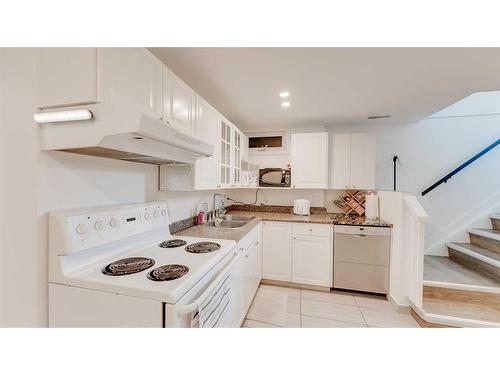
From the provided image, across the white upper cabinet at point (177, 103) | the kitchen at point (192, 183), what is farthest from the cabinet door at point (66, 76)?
the white upper cabinet at point (177, 103)

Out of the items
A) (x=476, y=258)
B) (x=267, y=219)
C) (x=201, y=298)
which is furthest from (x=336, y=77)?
(x=476, y=258)

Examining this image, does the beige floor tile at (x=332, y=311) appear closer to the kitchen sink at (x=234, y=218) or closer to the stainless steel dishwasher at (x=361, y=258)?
the stainless steel dishwasher at (x=361, y=258)

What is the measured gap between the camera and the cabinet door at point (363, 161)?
280 centimetres

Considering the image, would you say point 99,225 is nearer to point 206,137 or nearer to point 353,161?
point 206,137

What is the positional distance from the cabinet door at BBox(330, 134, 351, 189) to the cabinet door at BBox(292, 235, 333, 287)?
2.89 feet

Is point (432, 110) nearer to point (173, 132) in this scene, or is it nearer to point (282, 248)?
point (282, 248)

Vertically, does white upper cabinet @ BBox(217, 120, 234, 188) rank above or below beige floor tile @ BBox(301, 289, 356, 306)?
above

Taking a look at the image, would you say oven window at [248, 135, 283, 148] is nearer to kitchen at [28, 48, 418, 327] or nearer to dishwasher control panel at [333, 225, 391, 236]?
kitchen at [28, 48, 418, 327]

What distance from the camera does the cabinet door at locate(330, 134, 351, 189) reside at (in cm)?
288

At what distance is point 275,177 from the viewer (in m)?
3.07

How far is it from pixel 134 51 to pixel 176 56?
1.56 ft

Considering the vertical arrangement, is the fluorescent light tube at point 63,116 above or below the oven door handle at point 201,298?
above

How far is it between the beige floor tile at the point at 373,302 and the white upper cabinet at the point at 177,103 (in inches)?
101

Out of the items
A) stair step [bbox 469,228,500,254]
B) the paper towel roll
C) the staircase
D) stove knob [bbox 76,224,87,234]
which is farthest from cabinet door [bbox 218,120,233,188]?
stair step [bbox 469,228,500,254]
